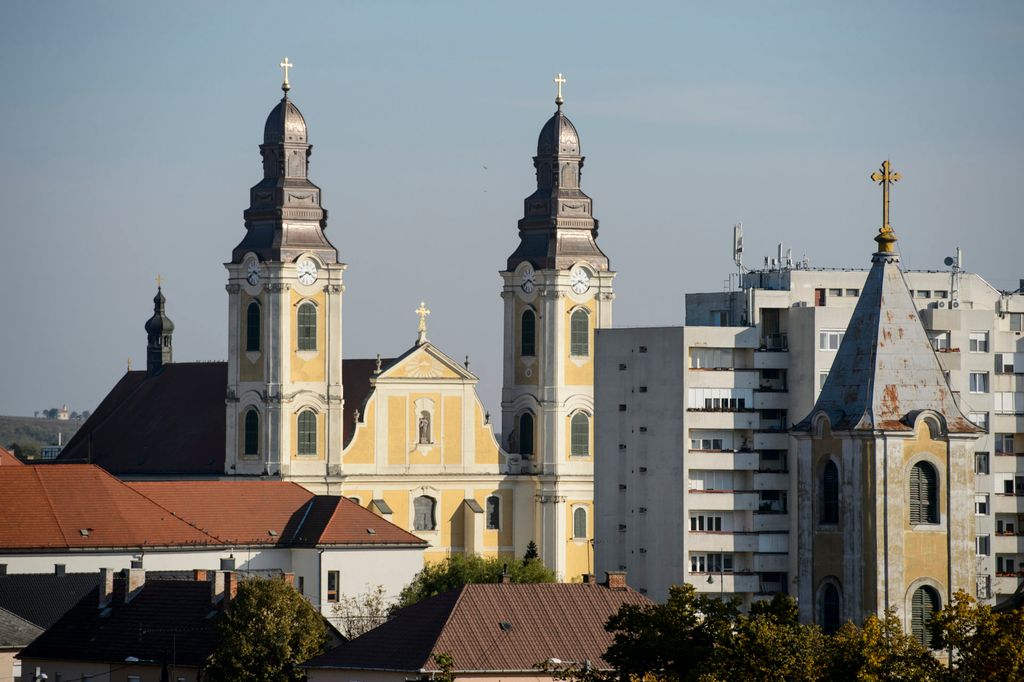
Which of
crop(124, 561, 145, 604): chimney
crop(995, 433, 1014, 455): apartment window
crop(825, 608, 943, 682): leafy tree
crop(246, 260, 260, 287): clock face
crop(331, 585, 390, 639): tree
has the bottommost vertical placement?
crop(825, 608, 943, 682): leafy tree

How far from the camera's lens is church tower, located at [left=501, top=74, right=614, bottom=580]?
455 ft

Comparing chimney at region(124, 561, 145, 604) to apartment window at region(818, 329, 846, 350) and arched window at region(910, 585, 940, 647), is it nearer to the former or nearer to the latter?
apartment window at region(818, 329, 846, 350)

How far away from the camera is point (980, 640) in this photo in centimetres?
6294

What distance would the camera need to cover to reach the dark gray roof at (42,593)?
101m

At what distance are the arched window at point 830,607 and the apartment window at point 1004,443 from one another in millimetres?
40977

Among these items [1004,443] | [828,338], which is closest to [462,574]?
[828,338]

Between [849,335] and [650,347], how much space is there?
4154cm

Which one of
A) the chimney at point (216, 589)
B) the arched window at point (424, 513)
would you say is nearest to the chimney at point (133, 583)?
the chimney at point (216, 589)

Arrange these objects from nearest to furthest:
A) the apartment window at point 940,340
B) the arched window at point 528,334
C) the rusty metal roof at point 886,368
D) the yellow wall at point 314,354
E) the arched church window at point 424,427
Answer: the rusty metal roof at point 886,368
the apartment window at point 940,340
the yellow wall at point 314,354
the arched church window at point 424,427
the arched window at point 528,334

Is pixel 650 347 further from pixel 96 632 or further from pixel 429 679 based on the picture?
pixel 429 679

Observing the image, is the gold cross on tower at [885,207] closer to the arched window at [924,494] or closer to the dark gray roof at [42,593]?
the arched window at [924,494]

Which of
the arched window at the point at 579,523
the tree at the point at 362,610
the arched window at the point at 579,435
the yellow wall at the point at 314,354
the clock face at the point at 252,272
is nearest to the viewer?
the tree at the point at 362,610

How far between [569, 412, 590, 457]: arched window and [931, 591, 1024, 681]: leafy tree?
246ft

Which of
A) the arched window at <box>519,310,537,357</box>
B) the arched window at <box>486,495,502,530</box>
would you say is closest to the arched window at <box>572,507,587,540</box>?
the arched window at <box>486,495,502,530</box>
